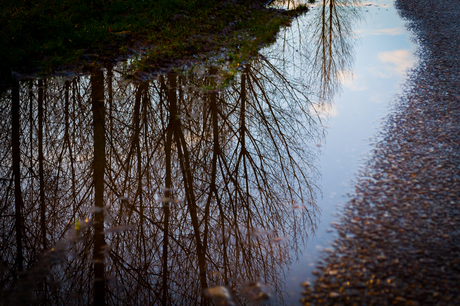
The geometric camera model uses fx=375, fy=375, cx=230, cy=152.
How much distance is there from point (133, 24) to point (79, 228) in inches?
305

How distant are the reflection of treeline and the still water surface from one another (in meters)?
0.02

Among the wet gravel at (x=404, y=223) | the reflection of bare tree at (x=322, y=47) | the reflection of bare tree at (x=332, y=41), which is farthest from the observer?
the reflection of bare tree at (x=332, y=41)

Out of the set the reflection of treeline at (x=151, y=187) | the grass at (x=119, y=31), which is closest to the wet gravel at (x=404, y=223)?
the reflection of treeline at (x=151, y=187)

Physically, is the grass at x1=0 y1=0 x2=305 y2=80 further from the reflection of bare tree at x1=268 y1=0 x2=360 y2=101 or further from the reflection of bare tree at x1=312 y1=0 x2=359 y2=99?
the reflection of bare tree at x1=312 y1=0 x2=359 y2=99

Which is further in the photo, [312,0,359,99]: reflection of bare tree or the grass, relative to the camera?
[312,0,359,99]: reflection of bare tree

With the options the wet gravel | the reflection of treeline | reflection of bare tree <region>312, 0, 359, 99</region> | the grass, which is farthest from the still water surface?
the grass

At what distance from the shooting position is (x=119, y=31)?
380 inches

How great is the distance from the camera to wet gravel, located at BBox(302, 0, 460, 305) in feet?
8.67

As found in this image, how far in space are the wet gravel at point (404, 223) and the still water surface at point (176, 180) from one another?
0.25 m

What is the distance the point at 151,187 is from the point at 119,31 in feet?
21.8

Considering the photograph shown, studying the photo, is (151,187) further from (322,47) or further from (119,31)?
(322,47)

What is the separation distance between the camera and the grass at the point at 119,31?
796 centimetres

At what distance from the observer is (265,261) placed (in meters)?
3.19

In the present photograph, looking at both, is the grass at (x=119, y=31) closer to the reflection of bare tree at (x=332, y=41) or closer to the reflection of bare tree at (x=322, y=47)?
the reflection of bare tree at (x=322, y=47)
